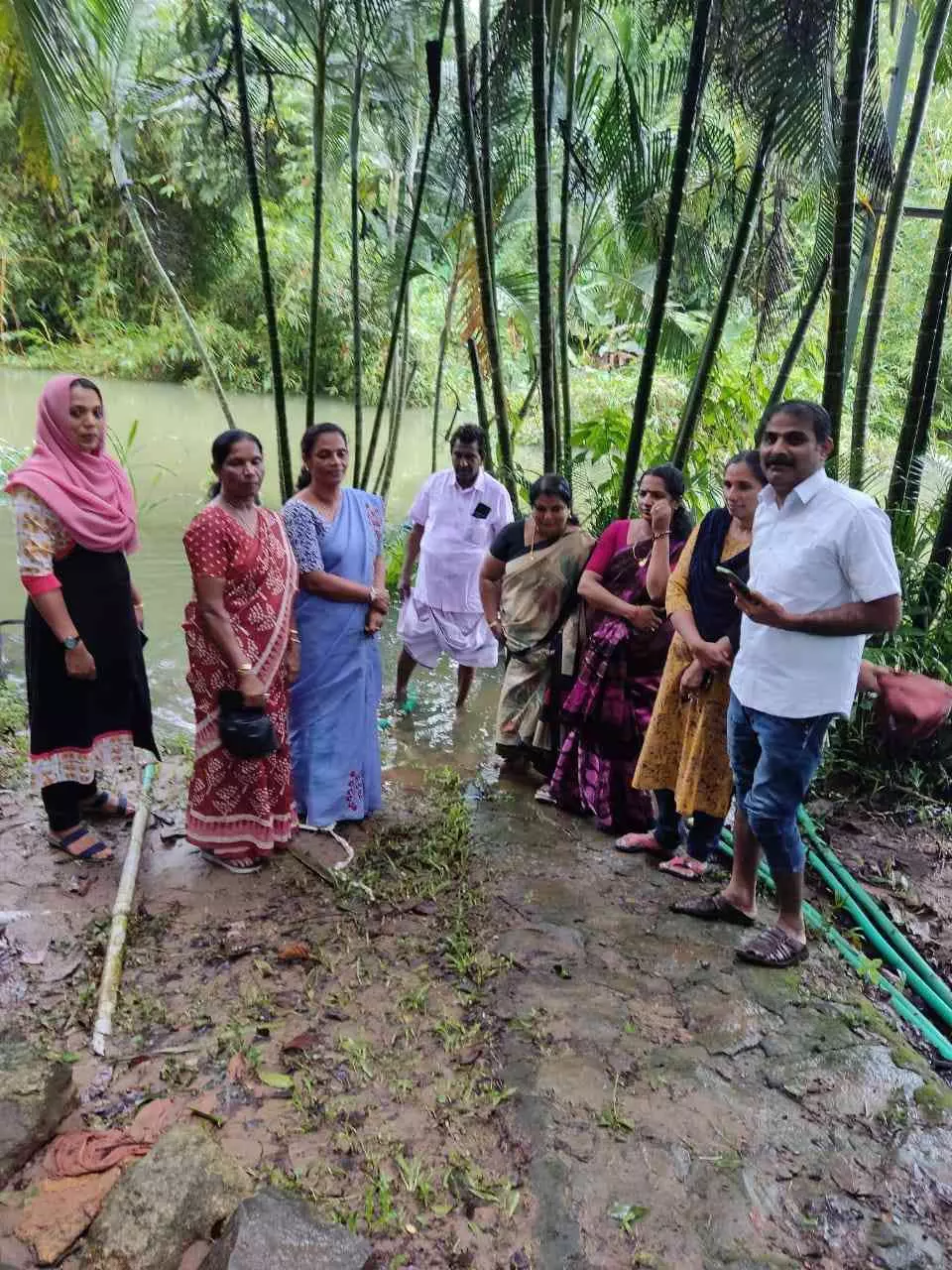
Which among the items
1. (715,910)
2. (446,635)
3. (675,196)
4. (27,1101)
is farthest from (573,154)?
(27,1101)

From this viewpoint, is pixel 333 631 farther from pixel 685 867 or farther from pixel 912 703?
pixel 912 703

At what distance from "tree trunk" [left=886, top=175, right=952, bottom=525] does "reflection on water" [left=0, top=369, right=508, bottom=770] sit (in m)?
2.54

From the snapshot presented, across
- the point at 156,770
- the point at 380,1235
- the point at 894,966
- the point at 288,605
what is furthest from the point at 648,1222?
the point at 156,770

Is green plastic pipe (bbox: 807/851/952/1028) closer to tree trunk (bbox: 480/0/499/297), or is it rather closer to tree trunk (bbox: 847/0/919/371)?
tree trunk (bbox: 847/0/919/371)

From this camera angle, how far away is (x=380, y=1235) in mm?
1779

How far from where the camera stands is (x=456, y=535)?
16.0ft

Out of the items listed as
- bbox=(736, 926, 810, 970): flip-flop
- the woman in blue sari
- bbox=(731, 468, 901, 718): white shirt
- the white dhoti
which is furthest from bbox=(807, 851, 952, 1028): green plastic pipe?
the white dhoti

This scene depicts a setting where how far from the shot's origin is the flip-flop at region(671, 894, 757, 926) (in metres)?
3.00

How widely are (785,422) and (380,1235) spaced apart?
227cm

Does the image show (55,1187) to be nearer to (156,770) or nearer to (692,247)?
(156,770)

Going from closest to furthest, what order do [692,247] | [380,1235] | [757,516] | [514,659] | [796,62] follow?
[380,1235] → [757,516] → [796,62] → [514,659] → [692,247]

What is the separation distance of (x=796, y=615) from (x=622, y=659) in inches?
49.2

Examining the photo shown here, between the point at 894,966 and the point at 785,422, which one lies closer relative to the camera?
the point at 785,422

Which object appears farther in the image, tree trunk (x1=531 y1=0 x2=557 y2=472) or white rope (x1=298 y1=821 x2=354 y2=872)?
tree trunk (x1=531 y1=0 x2=557 y2=472)
